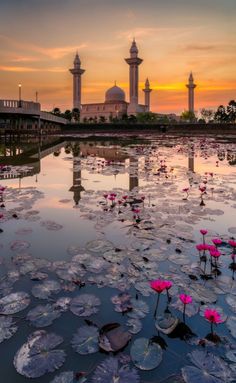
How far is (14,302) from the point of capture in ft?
11.8

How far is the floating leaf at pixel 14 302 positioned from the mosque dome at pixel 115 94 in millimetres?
121276

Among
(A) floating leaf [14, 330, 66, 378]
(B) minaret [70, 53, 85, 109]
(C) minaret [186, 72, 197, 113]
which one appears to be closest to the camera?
(A) floating leaf [14, 330, 66, 378]

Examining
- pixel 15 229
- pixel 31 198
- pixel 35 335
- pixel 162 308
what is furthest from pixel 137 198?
pixel 35 335

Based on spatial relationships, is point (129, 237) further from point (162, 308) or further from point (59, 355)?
point (59, 355)

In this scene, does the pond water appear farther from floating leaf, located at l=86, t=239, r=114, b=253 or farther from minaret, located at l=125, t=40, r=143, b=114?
minaret, located at l=125, t=40, r=143, b=114

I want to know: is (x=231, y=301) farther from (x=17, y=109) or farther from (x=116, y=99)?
(x=116, y=99)

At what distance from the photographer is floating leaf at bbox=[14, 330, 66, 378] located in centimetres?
263

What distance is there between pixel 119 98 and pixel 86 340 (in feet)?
403

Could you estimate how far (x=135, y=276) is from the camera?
4188 mm

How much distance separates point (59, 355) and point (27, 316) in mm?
724

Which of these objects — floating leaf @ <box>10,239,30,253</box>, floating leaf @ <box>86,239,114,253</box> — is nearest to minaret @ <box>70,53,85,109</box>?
floating leaf @ <box>10,239,30,253</box>

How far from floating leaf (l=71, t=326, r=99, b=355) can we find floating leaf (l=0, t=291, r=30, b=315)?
2.55ft

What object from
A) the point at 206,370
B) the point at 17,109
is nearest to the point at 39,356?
the point at 206,370

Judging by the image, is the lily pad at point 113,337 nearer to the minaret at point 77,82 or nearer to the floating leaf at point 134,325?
the floating leaf at point 134,325
